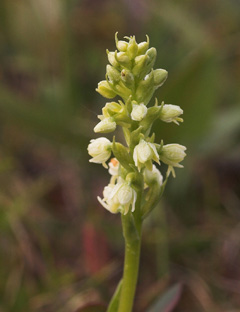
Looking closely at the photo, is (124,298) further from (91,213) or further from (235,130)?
Answer: (235,130)

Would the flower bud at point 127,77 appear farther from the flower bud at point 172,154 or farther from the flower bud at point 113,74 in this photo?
the flower bud at point 172,154

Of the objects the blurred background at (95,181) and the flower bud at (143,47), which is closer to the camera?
the flower bud at (143,47)

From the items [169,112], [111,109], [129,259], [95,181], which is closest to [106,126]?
[111,109]

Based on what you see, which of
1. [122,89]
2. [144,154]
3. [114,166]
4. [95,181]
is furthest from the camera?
[95,181]

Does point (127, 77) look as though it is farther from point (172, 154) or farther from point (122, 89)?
point (172, 154)

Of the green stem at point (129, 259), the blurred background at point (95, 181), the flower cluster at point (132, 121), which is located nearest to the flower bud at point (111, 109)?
the flower cluster at point (132, 121)

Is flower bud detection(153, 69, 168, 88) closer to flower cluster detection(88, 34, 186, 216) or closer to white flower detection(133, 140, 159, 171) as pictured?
flower cluster detection(88, 34, 186, 216)

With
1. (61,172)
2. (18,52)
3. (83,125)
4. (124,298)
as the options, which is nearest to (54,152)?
(61,172)
